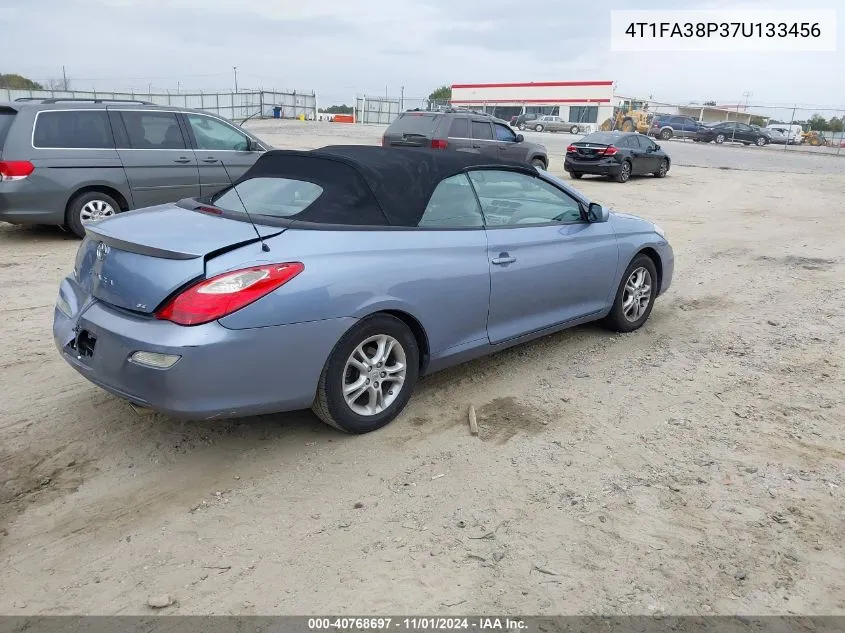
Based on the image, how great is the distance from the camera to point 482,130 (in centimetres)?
1595

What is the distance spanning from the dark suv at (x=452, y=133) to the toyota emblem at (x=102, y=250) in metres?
11.6

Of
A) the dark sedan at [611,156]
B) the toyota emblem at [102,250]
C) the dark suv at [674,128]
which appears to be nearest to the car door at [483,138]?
the dark sedan at [611,156]

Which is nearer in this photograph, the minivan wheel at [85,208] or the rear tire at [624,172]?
the minivan wheel at [85,208]

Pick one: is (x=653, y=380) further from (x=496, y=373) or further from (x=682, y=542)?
(x=682, y=542)

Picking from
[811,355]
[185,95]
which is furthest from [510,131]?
[185,95]

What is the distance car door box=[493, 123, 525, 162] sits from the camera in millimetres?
16328

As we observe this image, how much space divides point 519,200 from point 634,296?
1.55 m

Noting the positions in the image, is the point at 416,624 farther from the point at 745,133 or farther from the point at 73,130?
the point at 745,133

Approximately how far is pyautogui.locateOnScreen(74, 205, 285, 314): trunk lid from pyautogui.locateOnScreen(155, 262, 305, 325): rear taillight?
0.06 m

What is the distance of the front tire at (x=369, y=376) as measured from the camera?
351 cm

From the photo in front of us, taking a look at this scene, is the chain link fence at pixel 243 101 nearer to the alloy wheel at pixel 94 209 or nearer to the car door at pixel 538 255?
the alloy wheel at pixel 94 209

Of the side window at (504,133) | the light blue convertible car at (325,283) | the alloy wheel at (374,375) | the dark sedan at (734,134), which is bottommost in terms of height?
the alloy wheel at (374,375)

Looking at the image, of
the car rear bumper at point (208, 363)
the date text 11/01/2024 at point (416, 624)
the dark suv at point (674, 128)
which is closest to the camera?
the date text 11/01/2024 at point (416, 624)

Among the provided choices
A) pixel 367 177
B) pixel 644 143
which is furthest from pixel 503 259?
pixel 644 143
